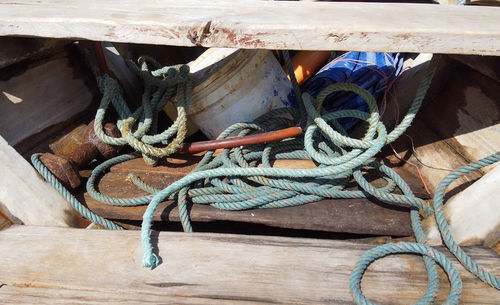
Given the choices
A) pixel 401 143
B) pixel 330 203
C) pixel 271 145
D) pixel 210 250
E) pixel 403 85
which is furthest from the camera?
pixel 403 85

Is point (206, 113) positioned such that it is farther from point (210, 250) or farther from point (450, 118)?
point (450, 118)

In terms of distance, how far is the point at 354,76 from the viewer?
236 centimetres

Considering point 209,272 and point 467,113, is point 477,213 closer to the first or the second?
point 467,113

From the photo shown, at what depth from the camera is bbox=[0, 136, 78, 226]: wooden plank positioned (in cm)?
145

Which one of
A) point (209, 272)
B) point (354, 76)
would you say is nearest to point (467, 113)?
point (354, 76)

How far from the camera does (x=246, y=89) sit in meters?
1.95

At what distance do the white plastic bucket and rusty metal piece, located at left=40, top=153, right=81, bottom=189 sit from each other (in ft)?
2.09

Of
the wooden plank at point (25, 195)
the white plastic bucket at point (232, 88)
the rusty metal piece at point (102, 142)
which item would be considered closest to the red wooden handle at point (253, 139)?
the white plastic bucket at point (232, 88)

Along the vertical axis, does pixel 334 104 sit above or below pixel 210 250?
above

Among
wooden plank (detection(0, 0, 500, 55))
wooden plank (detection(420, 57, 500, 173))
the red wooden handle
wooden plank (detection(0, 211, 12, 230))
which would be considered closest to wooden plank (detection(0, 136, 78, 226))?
wooden plank (detection(0, 211, 12, 230))

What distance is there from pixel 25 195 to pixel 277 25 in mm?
1196

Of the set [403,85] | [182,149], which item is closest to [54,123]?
[182,149]

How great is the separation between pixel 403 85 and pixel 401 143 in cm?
45

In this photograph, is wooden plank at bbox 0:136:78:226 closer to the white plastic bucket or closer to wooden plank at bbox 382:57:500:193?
the white plastic bucket
